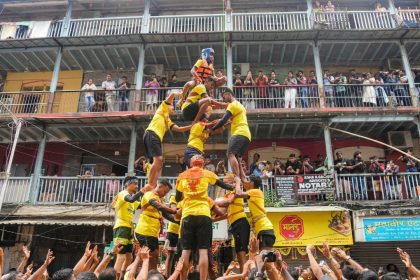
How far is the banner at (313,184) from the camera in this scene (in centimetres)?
1270

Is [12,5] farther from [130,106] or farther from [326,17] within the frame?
[326,17]

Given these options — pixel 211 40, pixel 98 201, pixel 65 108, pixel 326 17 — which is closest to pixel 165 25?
pixel 211 40

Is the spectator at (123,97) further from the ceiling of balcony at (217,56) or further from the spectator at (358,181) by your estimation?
the spectator at (358,181)

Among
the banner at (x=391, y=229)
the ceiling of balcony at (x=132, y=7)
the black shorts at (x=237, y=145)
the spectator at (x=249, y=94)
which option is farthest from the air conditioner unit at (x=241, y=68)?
the black shorts at (x=237, y=145)

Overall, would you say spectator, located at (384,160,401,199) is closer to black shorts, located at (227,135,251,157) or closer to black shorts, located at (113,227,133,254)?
black shorts, located at (227,135,251,157)

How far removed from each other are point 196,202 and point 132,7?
50.1 ft

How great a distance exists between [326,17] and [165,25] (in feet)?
22.3

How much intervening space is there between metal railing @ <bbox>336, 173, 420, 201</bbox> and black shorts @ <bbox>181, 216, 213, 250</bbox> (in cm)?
854

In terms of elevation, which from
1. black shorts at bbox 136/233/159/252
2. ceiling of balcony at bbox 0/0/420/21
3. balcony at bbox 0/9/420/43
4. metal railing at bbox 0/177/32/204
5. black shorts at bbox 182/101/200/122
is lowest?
black shorts at bbox 136/233/159/252

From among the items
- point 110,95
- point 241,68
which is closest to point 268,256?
point 110,95

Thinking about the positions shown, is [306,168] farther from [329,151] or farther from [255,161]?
[255,161]

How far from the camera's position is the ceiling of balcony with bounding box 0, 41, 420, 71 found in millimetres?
16266

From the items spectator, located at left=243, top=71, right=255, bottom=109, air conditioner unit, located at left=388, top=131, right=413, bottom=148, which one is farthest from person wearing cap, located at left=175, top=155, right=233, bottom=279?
air conditioner unit, located at left=388, top=131, right=413, bottom=148

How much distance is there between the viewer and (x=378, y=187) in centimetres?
1329
